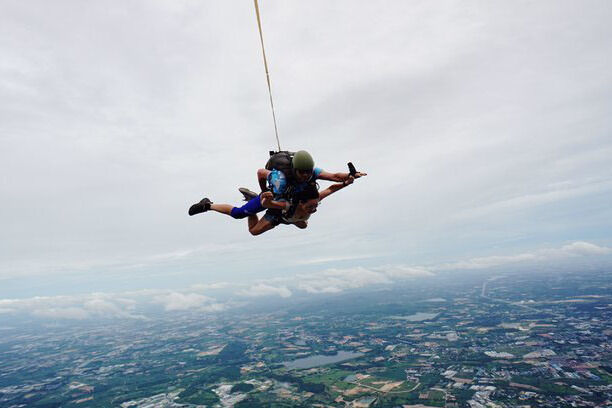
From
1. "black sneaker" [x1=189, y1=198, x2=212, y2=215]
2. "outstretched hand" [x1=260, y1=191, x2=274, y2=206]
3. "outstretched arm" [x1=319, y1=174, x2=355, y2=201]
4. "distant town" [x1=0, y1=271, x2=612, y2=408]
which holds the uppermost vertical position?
"black sneaker" [x1=189, y1=198, x2=212, y2=215]

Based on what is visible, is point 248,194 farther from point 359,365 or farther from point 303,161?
point 359,365

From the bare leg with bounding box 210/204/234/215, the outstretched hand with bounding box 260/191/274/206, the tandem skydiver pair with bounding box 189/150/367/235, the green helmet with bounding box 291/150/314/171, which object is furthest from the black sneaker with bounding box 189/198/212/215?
the green helmet with bounding box 291/150/314/171

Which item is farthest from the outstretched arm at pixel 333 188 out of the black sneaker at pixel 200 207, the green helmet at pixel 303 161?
the black sneaker at pixel 200 207

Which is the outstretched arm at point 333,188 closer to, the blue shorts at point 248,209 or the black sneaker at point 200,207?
the blue shorts at point 248,209

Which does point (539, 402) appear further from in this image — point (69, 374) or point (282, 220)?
point (69, 374)

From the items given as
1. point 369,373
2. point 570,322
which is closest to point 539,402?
point 369,373

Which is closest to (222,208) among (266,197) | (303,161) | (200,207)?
(200,207)

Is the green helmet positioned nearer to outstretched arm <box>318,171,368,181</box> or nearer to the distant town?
outstretched arm <box>318,171,368,181</box>
